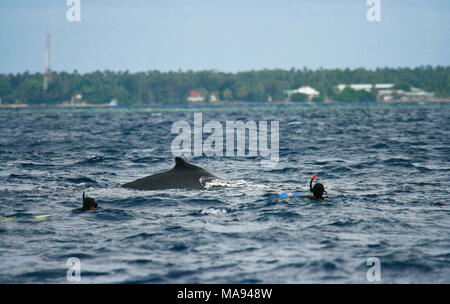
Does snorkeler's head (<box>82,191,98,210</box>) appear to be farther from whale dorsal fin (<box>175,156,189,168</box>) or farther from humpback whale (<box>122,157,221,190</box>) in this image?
whale dorsal fin (<box>175,156,189,168</box>)

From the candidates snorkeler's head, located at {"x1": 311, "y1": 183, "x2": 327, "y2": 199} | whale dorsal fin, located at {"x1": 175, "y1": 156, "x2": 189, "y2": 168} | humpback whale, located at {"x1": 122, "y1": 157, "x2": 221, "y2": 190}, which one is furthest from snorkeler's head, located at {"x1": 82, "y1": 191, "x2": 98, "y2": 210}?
snorkeler's head, located at {"x1": 311, "y1": 183, "x2": 327, "y2": 199}

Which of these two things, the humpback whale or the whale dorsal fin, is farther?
the humpback whale

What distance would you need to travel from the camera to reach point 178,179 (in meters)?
18.3

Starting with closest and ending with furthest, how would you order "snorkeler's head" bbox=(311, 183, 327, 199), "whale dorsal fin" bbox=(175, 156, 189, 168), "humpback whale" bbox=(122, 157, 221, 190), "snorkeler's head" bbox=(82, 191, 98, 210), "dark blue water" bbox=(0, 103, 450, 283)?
1. "dark blue water" bbox=(0, 103, 450, 283)
2. "snorkeler's head" bbox=(82, 191, 98, 210)
3. "snorkeler's head" bbox=(311, 183, 327, 199)
4. "whale dorsal fin" bbox=(175, 156, 189, 168)
5. "humpback whale" bbox=(122, 157, 221, 190)

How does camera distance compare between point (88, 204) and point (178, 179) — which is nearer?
point (88, 204)

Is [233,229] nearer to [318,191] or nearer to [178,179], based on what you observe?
[318,191]

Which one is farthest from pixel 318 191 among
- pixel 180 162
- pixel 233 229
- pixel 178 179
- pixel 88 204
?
pixel 88 204

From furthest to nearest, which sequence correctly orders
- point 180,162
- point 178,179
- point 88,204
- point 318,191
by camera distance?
1. point 178,179
2. point 180,162
3. point 318,191
4. point 88,204

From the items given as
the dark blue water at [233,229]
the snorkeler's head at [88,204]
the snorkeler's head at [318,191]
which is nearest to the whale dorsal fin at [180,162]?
the dark blue water at [233,229]

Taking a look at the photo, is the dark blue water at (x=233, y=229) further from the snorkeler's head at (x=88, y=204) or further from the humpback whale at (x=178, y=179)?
the humpback whale at (x=178, y=179)

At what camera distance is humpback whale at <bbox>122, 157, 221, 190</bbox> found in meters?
18.1

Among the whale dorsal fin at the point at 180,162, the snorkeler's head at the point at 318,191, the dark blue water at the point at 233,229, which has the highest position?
the whale dorsal fin at the point at 180,162

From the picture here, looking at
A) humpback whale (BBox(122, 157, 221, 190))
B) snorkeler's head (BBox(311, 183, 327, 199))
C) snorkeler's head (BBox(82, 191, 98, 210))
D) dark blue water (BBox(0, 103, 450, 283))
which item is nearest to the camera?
dark blue water (BBox(0, 103, 450, 283))

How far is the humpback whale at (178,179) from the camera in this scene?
18.1 meters
